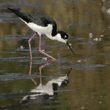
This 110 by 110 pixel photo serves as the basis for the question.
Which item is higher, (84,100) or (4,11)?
(84,100)

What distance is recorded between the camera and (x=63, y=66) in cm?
807

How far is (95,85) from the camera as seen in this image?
6465 millimetres

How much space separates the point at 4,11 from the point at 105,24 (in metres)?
6.47

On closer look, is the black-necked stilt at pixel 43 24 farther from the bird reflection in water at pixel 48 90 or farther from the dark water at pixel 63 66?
the bird reflection in water at pixel 48 90

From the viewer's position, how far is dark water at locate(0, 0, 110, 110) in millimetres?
5570

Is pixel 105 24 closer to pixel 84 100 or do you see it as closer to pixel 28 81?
pixel 28 81

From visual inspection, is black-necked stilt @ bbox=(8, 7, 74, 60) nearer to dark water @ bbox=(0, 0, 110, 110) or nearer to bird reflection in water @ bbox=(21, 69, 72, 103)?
dark water @ bbox=(0, 0, 110, 110)

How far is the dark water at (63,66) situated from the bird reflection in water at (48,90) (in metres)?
0.02

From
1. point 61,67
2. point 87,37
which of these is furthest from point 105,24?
point 61,67

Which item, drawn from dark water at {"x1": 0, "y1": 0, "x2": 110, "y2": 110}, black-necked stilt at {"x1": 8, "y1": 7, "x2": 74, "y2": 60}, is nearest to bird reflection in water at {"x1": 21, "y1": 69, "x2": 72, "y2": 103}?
dark water at {"x1": 0, "y1": 0, "x2": 110, "y2": 110}

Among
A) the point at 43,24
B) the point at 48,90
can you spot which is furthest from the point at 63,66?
the point at 48,90

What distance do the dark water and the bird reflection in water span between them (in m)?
0.02

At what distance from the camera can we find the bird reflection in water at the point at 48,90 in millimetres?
5738

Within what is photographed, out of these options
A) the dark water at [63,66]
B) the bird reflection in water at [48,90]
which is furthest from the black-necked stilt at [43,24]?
the bird reflection in water at [48,90]
